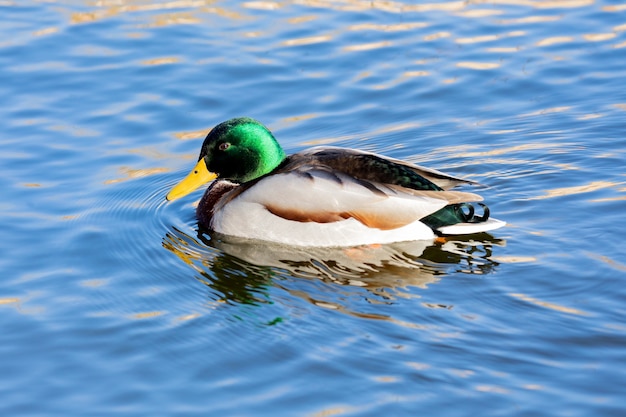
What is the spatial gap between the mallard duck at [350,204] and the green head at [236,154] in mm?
307

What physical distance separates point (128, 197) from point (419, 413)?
15.2 feet

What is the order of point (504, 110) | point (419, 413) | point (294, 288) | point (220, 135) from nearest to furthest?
point (419, 413) → point (294, 288) → point (220, 135) → point (504, 110)

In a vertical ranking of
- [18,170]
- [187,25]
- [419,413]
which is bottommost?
[419,413]

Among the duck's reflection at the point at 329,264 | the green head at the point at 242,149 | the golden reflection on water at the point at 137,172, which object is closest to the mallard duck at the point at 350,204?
the duck's reflection at the point at 329,264

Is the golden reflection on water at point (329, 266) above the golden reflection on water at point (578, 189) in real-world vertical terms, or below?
below

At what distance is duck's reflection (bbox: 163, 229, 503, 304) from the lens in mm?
7762

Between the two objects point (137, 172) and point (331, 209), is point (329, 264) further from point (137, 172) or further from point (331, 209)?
point (137, 172)

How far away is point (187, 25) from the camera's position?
1326 centimetres

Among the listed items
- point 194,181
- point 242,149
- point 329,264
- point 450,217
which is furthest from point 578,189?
point 194,181

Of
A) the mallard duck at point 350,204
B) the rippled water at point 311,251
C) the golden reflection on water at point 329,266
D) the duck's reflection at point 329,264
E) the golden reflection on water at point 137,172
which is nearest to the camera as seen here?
the rippled water at point 311,251

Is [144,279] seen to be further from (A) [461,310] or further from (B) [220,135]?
(A) [461,310]

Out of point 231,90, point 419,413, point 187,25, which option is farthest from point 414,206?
point 187,25

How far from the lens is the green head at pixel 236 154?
352 inches

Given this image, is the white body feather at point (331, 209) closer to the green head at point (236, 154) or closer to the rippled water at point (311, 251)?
the rippled water at point (311, 251)
